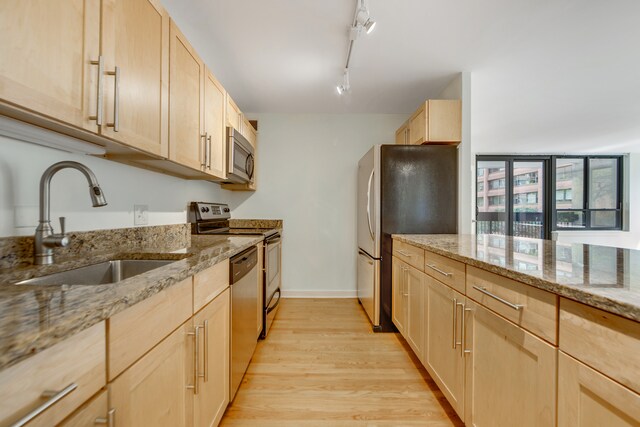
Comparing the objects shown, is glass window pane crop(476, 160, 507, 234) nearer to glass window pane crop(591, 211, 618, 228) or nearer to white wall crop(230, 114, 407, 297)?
glass window pane crop(591, 211, 618, 228)

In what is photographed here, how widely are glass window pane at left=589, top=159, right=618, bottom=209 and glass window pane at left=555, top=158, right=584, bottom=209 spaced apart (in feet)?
0.63

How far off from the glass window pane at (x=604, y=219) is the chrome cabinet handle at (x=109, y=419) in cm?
813

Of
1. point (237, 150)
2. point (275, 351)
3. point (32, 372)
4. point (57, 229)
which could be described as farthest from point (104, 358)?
point (237, 150)

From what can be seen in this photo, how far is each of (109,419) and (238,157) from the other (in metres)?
2.11

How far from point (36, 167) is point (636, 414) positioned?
2000 mm

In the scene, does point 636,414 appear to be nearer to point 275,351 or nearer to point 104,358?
point 104,358

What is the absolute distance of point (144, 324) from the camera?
0.72 meters

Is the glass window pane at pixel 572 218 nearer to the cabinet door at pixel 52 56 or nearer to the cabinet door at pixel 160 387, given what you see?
the cabinet door at pixel 160 387

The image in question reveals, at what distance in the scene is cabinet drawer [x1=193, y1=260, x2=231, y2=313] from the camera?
103 centimetres

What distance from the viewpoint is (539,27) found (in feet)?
6.26

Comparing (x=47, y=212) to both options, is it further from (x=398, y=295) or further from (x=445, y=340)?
(x=398, y=295)

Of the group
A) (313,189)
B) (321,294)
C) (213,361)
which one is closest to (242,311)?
(213,361)

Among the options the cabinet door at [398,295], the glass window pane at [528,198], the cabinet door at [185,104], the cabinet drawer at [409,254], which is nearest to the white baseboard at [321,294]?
the cabinet door at [398,295]

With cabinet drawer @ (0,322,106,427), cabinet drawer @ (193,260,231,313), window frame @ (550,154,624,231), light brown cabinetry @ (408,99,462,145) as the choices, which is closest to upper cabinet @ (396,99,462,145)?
light brown cabinetry @ (408,99,462,145)
